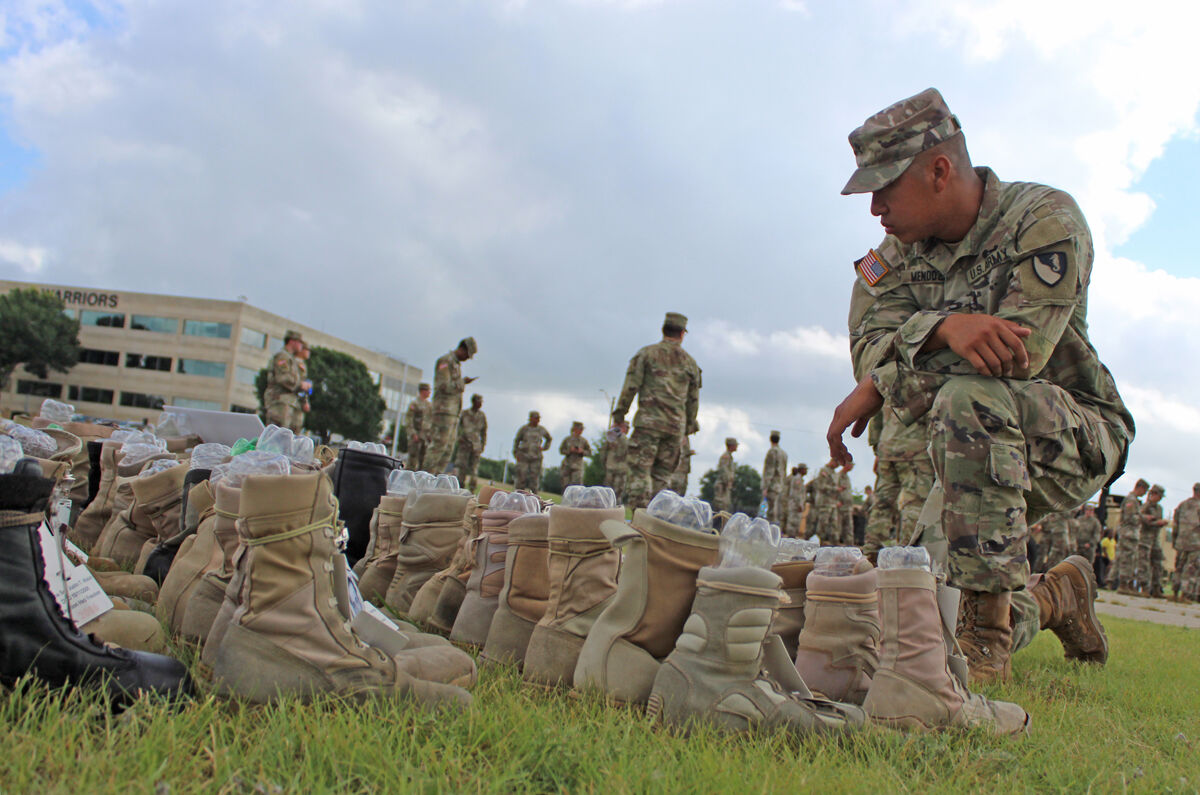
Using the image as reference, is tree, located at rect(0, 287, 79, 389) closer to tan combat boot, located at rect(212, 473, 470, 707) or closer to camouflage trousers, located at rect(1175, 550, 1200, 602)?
camouflage trousers, located at rect(1175, 550, 1200, 602)

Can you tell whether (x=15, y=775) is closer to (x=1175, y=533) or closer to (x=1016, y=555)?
(x=1016, y=555)

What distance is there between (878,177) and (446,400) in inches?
506

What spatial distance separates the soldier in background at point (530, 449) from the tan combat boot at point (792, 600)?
1878 cm

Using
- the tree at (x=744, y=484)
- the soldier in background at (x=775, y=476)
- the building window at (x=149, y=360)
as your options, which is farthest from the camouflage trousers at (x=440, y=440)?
the building window at (x=149, y=360)

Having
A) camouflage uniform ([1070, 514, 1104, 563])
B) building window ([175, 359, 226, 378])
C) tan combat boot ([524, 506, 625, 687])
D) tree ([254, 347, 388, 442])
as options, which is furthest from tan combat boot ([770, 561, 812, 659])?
building window ([175, 359, 226, 378])

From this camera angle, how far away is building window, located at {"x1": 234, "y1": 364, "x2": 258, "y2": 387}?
69325 millimetres

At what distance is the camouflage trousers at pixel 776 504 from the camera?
71.1ft

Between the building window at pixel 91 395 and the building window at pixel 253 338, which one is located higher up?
the building window at pixel 253 338

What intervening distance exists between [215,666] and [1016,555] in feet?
9.08

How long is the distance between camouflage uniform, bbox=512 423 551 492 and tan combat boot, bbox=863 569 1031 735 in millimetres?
19218

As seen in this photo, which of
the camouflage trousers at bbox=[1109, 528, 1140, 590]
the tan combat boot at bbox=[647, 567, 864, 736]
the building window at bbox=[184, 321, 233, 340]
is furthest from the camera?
the building window at bbox=[184, 321, 233, 340]

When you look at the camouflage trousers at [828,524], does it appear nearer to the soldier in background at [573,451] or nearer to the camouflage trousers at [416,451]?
the soldier in background at [573,451]

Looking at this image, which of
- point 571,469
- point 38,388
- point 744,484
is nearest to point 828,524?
point 571,469

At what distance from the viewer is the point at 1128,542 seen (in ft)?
64.0
